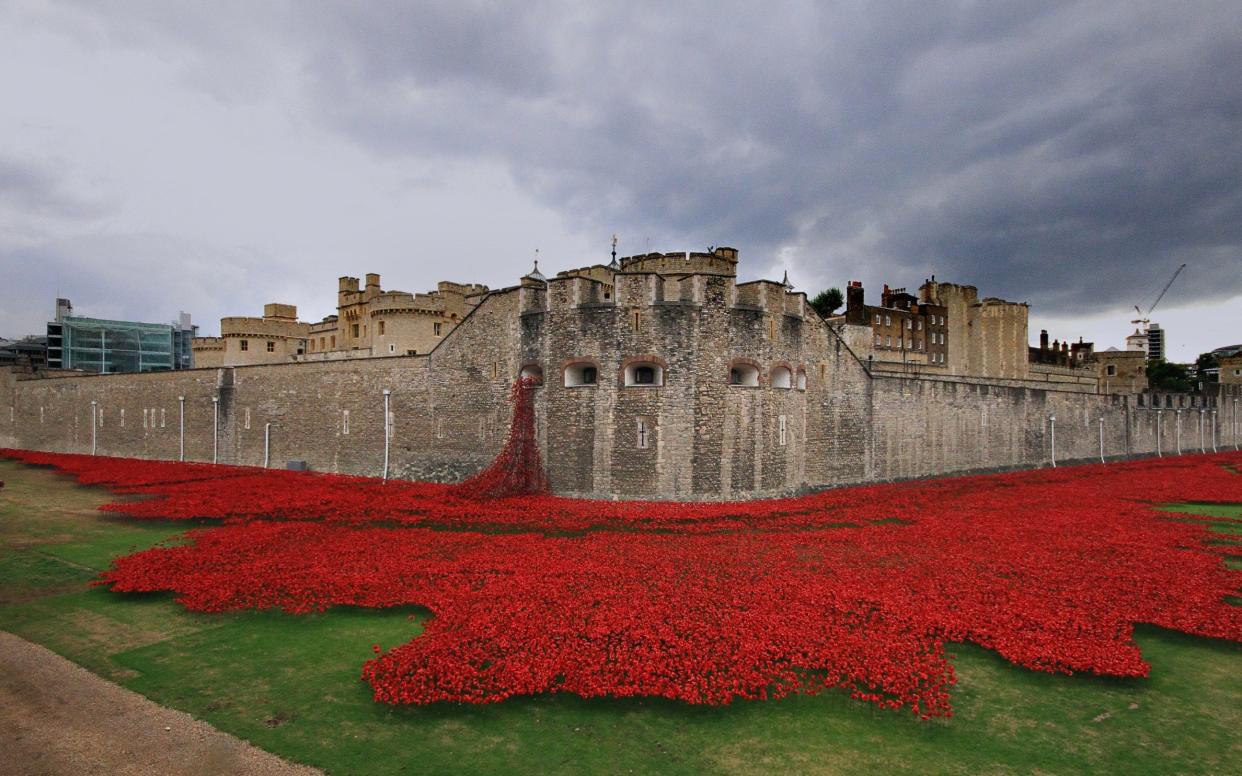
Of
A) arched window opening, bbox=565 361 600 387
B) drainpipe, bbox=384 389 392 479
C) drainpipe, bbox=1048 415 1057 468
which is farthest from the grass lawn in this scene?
drainpipe, bbox=1048 415 1057 468

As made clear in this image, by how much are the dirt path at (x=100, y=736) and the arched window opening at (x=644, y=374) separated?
16.4 metres

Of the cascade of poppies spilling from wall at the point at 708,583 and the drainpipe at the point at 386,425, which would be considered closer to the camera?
the cascade of poppies spilling from wall at the point at 708,583

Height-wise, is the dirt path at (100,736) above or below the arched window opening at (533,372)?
below

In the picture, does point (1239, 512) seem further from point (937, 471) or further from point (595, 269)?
point (595, 269)

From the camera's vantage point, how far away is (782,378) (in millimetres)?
23859

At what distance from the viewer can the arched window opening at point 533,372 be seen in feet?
78.9

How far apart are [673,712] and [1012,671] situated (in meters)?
4.85

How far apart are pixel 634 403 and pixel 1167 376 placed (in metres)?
99.8

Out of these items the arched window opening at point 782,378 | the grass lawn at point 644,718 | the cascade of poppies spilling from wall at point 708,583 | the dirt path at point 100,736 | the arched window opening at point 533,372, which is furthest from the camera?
the arched window opening at point 533,372

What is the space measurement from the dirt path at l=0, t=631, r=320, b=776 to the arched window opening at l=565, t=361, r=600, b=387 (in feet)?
53.5

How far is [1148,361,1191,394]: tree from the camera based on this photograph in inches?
3305

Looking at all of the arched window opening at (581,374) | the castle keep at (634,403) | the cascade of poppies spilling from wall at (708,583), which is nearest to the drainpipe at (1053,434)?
the castle keep at (634,403)

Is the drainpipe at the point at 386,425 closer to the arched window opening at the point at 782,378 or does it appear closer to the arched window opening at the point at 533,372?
the arched window opening at the point at 533,372

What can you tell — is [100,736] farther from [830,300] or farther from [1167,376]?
[1167,376]
